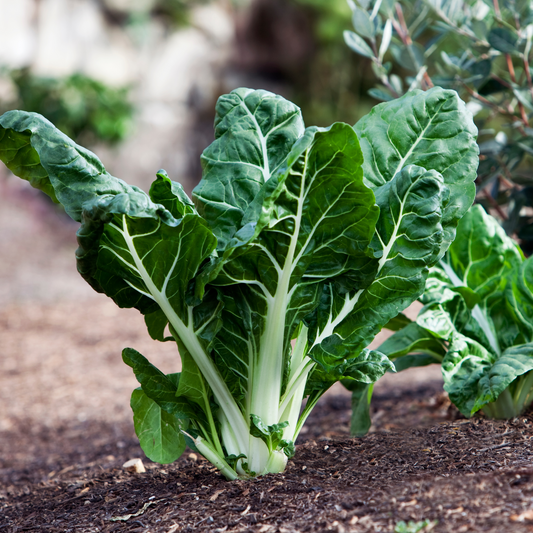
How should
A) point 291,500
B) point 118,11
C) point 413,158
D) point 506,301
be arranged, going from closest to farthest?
point 291,500 → point 413,158 → point 506,301 → point 118,11

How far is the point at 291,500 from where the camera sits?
4.10 feet

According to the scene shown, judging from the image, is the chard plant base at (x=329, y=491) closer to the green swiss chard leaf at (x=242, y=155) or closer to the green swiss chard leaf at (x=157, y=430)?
the green swiss chard leaf at (x=157, y=430)

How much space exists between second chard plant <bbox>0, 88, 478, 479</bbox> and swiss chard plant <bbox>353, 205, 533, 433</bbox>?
1.11 ft

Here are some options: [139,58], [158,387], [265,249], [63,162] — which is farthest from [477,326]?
[139,58]

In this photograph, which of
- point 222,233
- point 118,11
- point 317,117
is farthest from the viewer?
point 317,117

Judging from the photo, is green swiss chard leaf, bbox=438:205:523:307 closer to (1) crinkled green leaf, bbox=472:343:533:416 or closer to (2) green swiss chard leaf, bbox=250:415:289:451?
(1) crinkled green leaf, bbox=472:343:533:416

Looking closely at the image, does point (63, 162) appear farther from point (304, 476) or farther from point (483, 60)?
point (483, 60)

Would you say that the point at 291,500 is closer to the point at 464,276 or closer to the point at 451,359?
the point at 451,359

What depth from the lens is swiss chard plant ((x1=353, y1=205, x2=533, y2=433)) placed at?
1.59 m

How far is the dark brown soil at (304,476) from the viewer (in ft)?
3.65

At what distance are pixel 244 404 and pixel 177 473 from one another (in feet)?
1.30

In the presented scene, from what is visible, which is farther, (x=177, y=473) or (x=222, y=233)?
(x=177, y=473)

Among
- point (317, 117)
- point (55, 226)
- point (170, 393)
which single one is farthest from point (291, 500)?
point (317, 117)

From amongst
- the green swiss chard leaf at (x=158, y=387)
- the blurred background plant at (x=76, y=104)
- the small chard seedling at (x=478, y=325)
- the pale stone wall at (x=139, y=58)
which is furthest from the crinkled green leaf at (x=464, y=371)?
the pale stone wall at (x=139, y=58)
